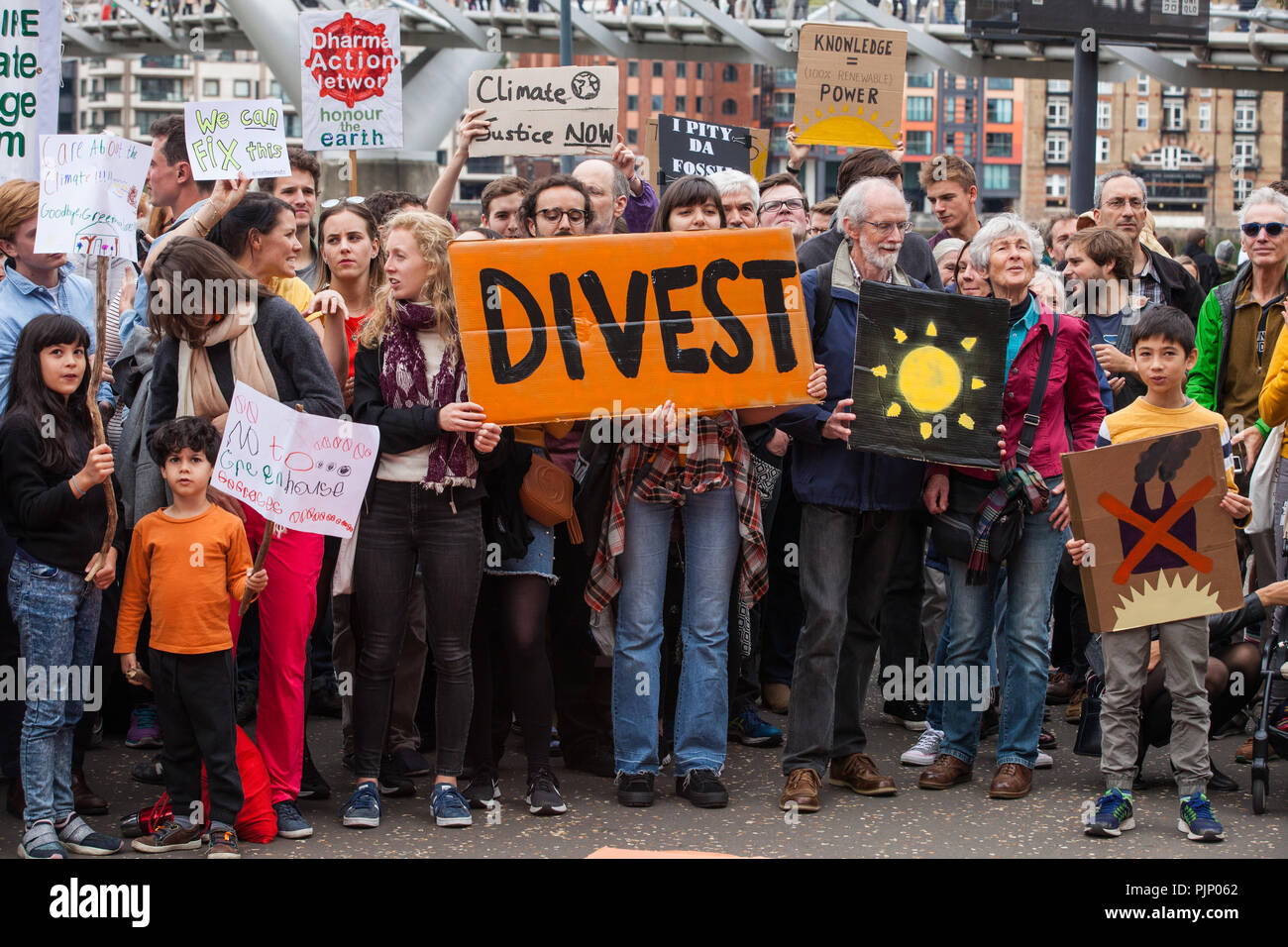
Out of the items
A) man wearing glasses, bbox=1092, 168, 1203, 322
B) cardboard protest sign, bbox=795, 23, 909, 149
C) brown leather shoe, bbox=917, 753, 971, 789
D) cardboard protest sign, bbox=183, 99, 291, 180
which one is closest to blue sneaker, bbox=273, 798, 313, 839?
brown leather shoe, bbox=917, 753, 971, 789

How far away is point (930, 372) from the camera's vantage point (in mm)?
6039

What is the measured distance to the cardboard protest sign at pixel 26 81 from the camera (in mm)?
7188

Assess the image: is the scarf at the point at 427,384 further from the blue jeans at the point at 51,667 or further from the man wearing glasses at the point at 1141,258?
the man wearing glasses at the point at 1141,258

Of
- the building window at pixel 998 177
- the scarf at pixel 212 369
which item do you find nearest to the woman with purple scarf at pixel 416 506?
the scarf at pixel 212 369

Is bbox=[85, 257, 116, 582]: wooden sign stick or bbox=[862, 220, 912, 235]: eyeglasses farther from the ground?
bbox=[862, 220, 912, 235]: eyeglasses

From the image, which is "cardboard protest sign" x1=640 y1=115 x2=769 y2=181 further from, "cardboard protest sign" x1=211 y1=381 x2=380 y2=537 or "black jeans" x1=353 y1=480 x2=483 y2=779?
"cardboard protest sign" x1=211 y1=381 x2=380 y2=537

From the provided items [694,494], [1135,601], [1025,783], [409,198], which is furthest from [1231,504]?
[409,198]

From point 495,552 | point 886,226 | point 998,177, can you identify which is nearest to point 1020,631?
point 886,226

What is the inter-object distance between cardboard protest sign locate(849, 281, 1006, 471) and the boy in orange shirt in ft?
7.70

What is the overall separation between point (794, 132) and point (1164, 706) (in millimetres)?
5424

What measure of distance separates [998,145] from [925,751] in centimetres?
13988

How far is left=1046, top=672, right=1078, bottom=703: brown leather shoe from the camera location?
7.87 m

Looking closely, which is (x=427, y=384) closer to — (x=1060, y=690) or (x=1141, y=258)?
(x=1060, y=690)

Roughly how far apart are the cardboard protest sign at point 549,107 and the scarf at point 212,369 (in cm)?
334
